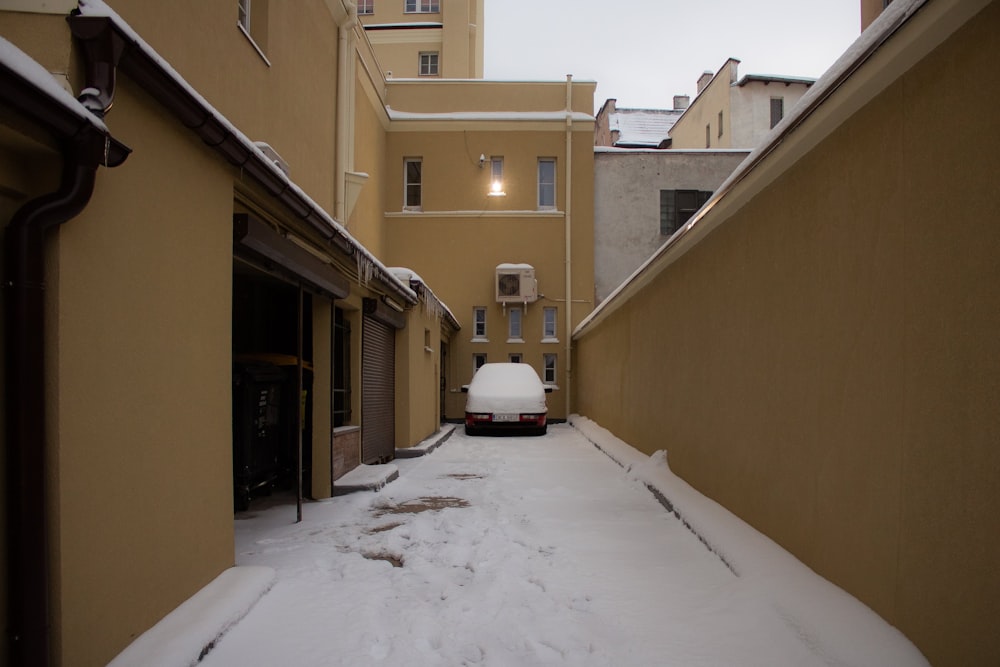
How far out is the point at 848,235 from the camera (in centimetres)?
343

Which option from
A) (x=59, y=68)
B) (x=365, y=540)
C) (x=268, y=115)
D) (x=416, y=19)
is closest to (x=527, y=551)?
(x=365, y=540)

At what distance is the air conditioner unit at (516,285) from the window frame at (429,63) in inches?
438

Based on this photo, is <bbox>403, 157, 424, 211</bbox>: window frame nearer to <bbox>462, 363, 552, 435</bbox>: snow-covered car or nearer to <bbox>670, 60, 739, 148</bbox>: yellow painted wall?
<bbox>462, 363, 552, 435</bbox>: snow-covered car

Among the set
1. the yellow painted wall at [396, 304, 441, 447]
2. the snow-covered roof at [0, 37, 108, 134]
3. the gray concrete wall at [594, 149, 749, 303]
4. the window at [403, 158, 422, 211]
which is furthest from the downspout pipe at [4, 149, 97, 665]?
the gray concrete wall at [594, 149, 749, 303]

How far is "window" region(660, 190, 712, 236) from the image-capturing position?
20734mm

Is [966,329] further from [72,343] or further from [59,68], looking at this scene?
[59,68]

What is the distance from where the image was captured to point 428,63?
86.0 ft

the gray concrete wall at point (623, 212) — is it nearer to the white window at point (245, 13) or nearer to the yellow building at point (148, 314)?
the yellow building at point (148, 314)

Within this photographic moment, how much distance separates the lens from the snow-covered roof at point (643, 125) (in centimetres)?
3778

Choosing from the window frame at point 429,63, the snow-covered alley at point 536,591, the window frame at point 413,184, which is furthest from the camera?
the window frame at point 429,63

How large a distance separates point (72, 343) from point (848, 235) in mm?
3535

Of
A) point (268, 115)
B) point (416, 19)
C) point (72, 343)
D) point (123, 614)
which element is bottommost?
point (123, 614)

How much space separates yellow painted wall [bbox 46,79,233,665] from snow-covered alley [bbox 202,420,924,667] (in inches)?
21.3

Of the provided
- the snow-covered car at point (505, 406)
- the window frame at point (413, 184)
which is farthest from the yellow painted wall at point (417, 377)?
the window frame at point (413, 184)
